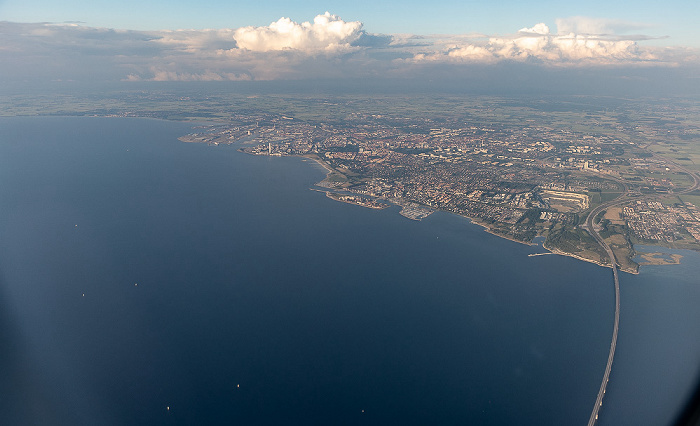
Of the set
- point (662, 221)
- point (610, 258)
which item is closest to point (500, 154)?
point (662, 221)

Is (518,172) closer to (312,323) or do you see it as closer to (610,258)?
(610,258)

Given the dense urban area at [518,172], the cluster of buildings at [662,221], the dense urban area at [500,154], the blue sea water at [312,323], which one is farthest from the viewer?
the dense urban area at [500,154]

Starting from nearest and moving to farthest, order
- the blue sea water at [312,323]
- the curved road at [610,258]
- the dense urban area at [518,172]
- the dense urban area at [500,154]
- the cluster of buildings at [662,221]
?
the blue sea water at [312,323] < the curved road at [610,258] < the cluster of buildings at [662,221] < the dense urban area at [518,172] < the dense urban area at [500,154]

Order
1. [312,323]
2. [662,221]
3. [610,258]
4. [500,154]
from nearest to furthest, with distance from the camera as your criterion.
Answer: [312,323]
[610,258]
[662,221]
[500,154]

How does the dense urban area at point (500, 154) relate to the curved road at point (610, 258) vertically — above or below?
above

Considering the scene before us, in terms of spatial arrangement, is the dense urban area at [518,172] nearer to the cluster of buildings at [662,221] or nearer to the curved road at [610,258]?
the cluster of buildings at [662,221]

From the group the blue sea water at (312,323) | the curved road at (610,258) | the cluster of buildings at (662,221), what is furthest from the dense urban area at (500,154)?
the blue sea water at (312,323)

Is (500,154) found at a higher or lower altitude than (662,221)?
higher

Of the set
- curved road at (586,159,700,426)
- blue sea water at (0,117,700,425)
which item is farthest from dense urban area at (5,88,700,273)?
blue sea water at (0,117,700,425)

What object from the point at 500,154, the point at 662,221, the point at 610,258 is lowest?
the point at 610,258
